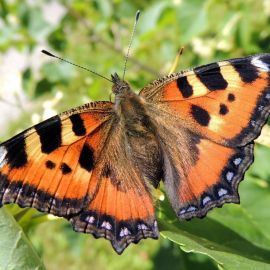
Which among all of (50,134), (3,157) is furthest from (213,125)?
(3,157)

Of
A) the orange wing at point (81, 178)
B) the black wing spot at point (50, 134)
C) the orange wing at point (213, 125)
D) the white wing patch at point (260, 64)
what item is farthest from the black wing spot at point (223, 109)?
the black wing spot at point (50, 134)

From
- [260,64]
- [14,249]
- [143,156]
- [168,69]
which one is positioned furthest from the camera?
[168,69]

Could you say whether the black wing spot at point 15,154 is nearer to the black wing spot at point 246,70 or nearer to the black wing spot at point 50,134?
the black wing spot at point 50,134

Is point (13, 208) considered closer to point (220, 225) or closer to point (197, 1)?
point (220, 225)

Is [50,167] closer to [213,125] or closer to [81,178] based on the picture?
[81,178]

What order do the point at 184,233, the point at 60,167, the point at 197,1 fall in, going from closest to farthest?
the point at 60,167 < the point at 184,233 < the point at 197,1

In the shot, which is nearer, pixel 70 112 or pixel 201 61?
pixel 70 112

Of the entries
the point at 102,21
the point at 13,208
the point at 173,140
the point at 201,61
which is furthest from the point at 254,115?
the point at 102,21
